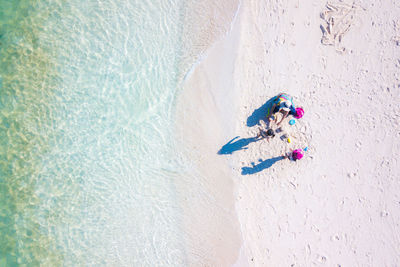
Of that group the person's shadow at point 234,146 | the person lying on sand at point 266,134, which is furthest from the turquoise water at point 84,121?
the person lying on sand at point 266,134

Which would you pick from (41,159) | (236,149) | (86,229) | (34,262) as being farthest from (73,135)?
(236,149)

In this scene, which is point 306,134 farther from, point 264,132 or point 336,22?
point 336,22

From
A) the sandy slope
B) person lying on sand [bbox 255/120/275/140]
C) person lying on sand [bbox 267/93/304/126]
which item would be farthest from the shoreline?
person lying on sand [bbox 267/93/304/126]

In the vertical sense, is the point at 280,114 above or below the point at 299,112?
below

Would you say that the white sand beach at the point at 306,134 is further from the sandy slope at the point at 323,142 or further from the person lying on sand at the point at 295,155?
the person lying on sand at the point at 295,155

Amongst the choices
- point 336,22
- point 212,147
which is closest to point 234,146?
point 212,147

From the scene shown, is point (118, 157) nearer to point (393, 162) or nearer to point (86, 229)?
point (86, 229)
